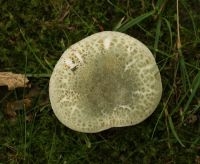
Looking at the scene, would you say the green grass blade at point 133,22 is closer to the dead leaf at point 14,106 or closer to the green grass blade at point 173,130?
the green grass blade at point 173,130

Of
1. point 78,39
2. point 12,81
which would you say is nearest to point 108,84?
point 78,39

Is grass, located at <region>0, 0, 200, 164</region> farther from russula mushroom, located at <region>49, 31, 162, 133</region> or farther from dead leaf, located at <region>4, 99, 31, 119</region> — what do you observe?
russula mushroom, located at <region>49, 31, 162, 133</region>

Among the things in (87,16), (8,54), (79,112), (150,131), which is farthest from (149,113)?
(8,54)

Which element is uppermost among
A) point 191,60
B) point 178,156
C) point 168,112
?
point 191,60

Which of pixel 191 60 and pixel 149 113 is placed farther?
pixel 191 60

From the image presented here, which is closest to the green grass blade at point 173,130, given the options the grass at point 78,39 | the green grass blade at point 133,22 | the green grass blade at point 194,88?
the grass at point 78,39

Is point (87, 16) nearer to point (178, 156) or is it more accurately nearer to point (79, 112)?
point (79, 112)

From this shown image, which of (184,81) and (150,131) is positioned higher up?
(184,81)

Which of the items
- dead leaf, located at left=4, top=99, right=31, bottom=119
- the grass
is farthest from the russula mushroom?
dead leaf, located at left=4, top=99, right=31, bottom=119
